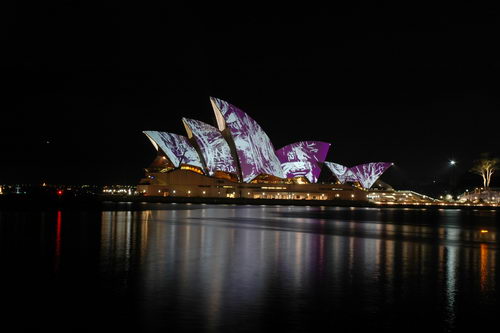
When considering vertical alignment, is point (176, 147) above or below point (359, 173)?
above

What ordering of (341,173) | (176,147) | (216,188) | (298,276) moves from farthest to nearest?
(341,173) < (216,188) < (176,147) < (298,276)

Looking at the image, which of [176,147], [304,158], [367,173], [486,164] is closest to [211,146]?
[176,147]

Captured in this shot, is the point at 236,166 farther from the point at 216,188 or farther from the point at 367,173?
the point at 367,173

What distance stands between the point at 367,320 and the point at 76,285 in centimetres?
568

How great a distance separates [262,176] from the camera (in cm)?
8150

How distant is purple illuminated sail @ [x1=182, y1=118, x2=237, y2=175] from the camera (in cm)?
7256

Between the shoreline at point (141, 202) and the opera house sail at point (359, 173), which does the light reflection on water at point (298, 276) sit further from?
the opera house sail at point (359, 173)

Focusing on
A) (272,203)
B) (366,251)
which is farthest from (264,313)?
(272,203)

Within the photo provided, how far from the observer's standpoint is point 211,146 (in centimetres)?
7481

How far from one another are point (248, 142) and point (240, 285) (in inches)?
2447

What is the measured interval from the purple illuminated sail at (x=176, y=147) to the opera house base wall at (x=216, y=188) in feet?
6.17

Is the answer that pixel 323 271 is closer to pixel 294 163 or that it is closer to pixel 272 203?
pixel 272 203

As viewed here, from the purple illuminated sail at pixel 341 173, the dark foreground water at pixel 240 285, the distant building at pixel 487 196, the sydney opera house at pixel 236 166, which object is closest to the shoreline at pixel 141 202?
the sydney opera house at pixel 236 166

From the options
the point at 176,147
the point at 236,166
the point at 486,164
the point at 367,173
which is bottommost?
the point at 367,173
